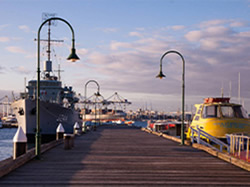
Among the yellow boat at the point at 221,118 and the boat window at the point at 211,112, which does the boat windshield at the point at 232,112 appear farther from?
the boat window at the point at 211,112

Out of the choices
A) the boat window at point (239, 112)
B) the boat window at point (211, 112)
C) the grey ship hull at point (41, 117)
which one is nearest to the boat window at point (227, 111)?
the boat window at point (239, 112)

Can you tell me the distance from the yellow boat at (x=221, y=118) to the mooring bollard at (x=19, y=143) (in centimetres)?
1260

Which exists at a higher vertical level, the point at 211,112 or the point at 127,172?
the point at 211,112

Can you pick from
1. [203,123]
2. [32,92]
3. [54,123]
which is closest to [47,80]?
[32,92]

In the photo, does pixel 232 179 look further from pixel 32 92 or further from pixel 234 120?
pixel 32 92

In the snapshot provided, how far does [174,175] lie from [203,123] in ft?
41.7

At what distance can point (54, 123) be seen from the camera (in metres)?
48.4

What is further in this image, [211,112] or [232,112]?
[211,112]

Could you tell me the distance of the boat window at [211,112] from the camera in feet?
74.6

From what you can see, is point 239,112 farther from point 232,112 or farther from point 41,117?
point 41,117

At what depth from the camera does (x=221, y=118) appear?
73.0 feet

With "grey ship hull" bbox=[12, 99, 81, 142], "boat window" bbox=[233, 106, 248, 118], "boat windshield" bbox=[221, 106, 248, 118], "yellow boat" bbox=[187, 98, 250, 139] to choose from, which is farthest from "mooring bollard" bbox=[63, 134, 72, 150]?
"grey ship hull" bbox=[12, 99, 81, 142]

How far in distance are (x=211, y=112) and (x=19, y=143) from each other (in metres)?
13.8

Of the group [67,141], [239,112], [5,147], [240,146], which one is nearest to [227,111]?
[239,112]
